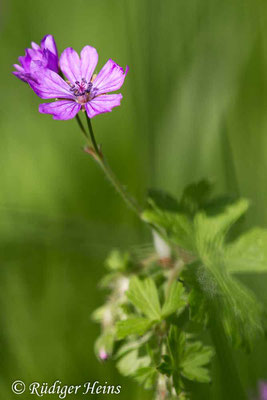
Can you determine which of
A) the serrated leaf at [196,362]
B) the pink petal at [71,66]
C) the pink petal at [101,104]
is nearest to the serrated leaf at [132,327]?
the serrated leaf at [196,362]

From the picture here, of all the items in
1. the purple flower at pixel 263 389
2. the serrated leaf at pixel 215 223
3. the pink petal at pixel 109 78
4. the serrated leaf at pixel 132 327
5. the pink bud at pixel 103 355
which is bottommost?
the purple flower at pixel 263 389

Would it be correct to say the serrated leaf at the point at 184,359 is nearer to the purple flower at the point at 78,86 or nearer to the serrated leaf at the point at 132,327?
the serrated leaf at the point at 132,327

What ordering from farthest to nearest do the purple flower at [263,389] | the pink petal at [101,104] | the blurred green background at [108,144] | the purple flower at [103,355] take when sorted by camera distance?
the blurred green background at [108,144], the purple flower at [263,389], the purple flower at [103,355], the pink petal at [101,104]

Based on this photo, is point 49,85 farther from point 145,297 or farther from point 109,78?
point 145,297

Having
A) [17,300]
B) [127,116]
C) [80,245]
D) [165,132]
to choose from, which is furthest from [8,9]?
[17,300]

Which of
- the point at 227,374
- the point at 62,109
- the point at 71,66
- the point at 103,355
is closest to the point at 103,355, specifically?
the point at 103,355

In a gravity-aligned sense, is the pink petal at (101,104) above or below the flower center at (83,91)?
below

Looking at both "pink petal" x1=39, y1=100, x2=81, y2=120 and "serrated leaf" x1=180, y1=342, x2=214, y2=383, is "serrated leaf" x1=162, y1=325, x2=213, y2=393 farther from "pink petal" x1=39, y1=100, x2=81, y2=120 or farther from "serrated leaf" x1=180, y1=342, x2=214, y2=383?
"pink petal" x1=39, y1=100, x2=81, y2=120

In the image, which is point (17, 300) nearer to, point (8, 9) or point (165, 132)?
point (165, 132)
